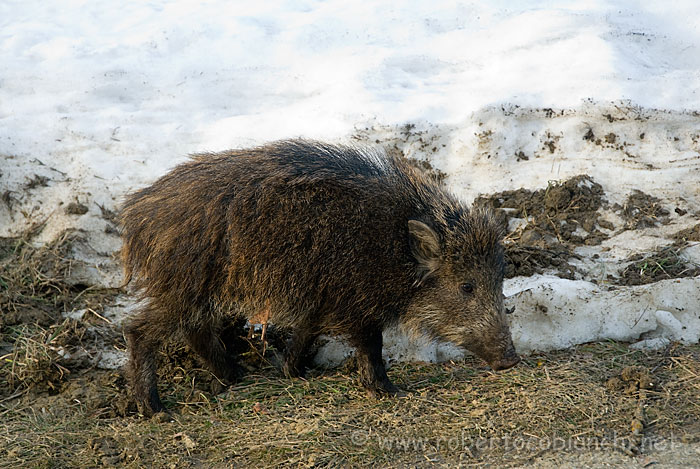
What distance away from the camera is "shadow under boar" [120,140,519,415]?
443 centimetres

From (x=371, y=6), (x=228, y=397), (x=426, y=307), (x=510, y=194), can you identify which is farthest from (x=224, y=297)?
(x=371, y=6)

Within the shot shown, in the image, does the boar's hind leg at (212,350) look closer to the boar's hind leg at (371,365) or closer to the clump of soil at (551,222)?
the boar's hind leg at (371,365)

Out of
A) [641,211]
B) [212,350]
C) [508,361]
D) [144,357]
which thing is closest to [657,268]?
[641,211]

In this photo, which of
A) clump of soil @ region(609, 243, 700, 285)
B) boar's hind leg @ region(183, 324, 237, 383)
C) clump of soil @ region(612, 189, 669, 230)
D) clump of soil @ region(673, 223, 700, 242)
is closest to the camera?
boar's hind leg @ region(183, 324, 237, 383)

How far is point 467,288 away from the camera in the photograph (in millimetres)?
4688

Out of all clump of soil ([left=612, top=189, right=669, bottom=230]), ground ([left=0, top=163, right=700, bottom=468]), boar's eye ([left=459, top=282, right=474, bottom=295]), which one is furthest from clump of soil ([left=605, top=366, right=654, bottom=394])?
clump of soil ([left=612, top=189, right=669, bottom=230])

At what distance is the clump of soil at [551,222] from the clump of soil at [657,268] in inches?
16.4

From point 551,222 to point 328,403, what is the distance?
9.29 ft

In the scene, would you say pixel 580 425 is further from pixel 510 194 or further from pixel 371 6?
pixel 371 6

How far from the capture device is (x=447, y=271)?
4.67 metres

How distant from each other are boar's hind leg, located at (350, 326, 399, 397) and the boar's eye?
61 cm

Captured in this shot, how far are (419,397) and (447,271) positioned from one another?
0.84 metres

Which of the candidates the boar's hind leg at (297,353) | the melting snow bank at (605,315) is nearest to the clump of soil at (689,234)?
the melting snow bank at (605,315)

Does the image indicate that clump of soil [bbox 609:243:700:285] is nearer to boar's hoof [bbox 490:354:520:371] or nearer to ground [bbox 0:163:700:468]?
ground [bbox 0:163:700:468]
